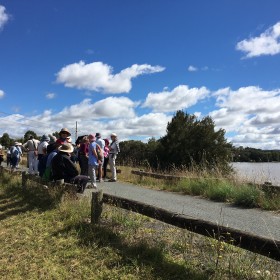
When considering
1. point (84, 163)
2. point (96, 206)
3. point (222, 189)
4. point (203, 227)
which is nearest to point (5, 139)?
point (84, 163)

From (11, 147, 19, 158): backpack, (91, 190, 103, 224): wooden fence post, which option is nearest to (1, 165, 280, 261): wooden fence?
(91, 190, 103, 224): wooden fence post

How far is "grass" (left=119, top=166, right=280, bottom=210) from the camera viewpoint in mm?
9594

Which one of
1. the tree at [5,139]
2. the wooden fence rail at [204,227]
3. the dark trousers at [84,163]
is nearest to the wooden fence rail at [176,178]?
the dark trousers at [84,163]

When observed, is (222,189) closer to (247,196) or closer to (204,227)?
(247,196)

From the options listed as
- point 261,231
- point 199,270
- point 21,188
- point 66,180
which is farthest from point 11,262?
point 21,188

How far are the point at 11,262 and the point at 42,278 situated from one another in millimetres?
994

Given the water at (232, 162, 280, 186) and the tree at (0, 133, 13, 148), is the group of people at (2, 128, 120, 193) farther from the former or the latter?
the tree at (0, 133, 13, 148)

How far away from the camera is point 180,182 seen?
1299cm

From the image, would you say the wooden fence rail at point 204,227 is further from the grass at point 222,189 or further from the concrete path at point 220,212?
the grass at point 222,189

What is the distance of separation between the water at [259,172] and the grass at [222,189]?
40 cm

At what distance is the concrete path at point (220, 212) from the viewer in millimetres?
7156

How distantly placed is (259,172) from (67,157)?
5.70 metres

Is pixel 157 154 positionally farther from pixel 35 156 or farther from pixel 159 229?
pixel 159 229

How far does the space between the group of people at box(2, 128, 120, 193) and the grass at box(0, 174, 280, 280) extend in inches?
44.2
